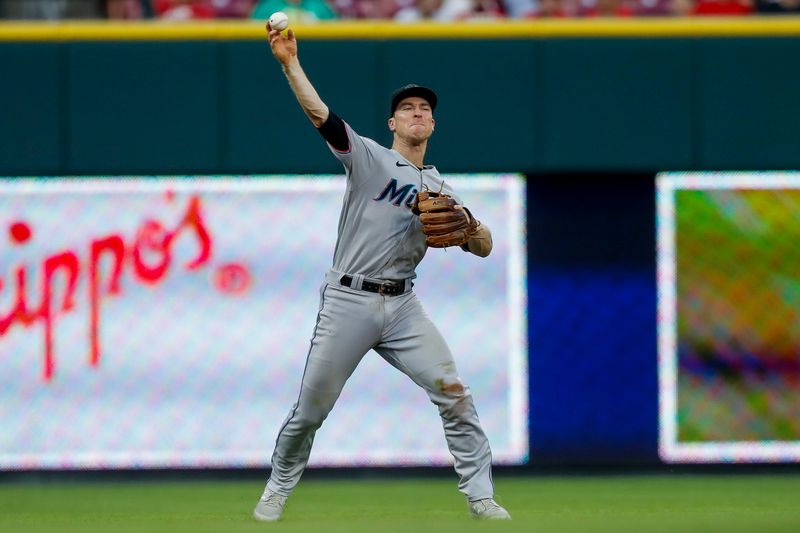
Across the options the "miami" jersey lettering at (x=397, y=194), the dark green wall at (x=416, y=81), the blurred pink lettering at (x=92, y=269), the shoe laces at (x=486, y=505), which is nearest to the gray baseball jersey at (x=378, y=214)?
the "miami" jersey lettering at (x=397, y=194)

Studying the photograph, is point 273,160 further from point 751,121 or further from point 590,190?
point 751,121

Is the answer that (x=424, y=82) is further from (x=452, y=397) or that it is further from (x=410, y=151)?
(x=452, y=397)

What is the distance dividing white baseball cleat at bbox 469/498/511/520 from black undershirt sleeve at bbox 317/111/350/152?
1.38 m

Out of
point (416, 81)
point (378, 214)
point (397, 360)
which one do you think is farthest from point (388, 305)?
point (416, 81)

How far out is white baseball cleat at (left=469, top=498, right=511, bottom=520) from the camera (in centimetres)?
506

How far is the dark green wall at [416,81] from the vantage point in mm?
7152

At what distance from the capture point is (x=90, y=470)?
23.9 feet

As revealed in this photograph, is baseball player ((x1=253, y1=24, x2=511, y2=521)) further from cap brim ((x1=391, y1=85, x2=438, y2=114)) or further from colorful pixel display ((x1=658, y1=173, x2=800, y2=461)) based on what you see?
colorful pixel display ((x1=658, y1=173, x2=800, y2=461))

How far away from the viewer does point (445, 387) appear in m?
5.09

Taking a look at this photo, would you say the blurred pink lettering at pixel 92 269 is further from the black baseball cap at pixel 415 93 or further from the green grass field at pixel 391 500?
the black baseball cap at pixel 415 93

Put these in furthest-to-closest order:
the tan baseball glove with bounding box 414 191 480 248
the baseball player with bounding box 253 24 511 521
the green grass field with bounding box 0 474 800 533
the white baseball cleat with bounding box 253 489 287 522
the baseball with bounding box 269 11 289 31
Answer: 1. the green grass field with bounding box 0 474 800 533
2. the white baseball cleat with bounding box 253 489 287 522
3. the baseball player with bounding box 253 24 511 521
4. the tan baseball glove with bounding box 414 191 480 248
5. the baseball with bounding box 269 11 289 31

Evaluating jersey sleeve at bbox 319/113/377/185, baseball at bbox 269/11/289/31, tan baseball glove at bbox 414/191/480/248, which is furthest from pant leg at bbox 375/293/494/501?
baseball at bbox 269/11/289/31

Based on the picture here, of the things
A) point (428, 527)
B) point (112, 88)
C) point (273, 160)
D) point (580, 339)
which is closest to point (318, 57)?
point (273, 160)

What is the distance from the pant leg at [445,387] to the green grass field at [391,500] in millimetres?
214
